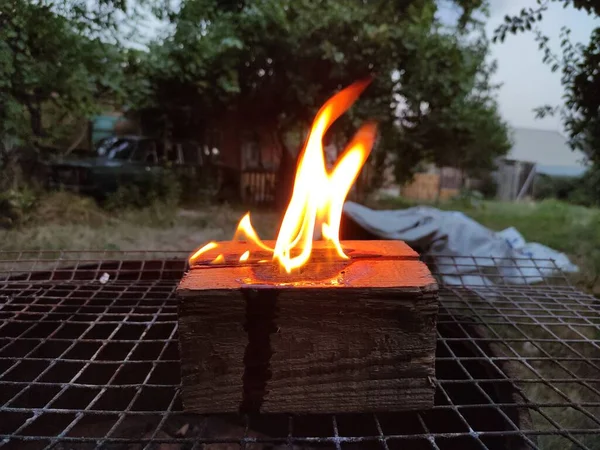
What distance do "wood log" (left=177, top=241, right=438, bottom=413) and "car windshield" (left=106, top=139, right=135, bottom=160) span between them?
8.94m

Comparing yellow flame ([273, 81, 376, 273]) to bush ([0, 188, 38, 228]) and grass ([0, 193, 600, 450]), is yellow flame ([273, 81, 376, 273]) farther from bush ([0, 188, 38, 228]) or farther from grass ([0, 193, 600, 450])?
bush ([0, 188, 38, 228])

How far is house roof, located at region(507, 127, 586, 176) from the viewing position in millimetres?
23547

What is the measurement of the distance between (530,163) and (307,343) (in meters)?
24.4

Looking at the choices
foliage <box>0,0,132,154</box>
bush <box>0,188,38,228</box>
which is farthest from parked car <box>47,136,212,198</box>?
bush <box>0,188,38,228</box>

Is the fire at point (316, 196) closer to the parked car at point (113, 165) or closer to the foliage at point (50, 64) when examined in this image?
the foliage at point (50, 64)

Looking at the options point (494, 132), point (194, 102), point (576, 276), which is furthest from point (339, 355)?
point (494, 132)

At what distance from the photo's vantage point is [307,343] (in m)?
1.25

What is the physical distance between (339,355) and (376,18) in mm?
7619

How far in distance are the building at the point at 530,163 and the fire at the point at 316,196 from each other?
67.6 feet

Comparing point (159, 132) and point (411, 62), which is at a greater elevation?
point (411, 62)

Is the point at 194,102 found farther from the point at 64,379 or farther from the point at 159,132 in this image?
the point at 64,379

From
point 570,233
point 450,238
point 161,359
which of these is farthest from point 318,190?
point 570,233

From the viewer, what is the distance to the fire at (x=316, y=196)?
5.12 feet

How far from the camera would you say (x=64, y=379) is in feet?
8.14
